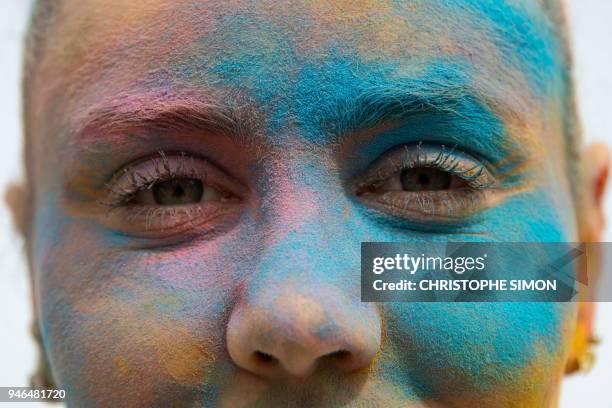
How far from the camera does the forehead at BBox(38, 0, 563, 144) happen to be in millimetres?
1738

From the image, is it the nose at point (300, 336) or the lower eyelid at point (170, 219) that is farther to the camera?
the lower eyelid at point (170, 219)

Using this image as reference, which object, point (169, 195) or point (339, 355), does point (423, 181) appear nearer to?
point (339, 355)

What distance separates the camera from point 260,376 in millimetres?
1585

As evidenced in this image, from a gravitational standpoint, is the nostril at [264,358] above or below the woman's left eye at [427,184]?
below

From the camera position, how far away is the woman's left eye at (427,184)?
1782 mm

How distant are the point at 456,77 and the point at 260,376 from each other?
0.79 m

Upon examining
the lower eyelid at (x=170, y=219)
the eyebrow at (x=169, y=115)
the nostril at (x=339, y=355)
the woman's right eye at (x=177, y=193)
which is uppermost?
the eyebrow at (x=169, y=115)

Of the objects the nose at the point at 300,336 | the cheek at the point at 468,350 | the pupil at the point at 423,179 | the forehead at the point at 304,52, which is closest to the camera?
the nose at the point at 300,336

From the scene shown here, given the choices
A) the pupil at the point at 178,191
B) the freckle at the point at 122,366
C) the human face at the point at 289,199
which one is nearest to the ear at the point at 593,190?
the human face at the point at 289,199

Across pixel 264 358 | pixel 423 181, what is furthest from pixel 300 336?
pixel 423 181

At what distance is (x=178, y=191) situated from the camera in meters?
1.89

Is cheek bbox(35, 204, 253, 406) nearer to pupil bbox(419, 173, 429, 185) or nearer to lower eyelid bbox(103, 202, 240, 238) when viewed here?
lower eyelid bbox(103, 202, 240, 238)

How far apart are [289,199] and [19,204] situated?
1217 mm

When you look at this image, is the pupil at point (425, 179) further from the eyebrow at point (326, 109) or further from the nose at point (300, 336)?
the nose at point (300, 336)
